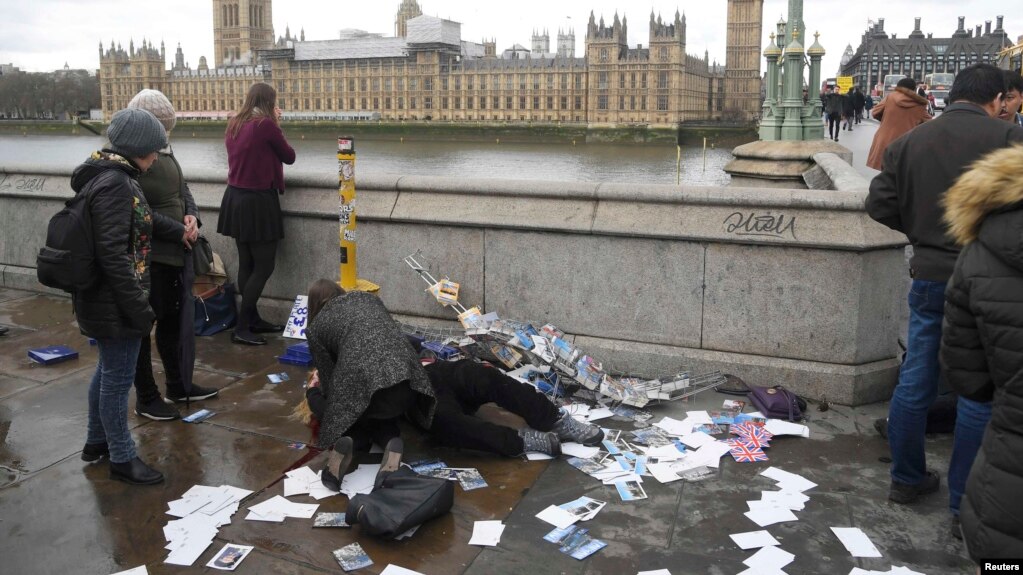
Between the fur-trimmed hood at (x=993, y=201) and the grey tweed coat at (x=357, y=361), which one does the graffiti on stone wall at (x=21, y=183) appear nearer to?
the grey tweed coat at (x=357, y=361)

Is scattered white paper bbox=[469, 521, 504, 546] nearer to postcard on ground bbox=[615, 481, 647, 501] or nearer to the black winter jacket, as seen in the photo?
postcard on ground bbox=[615, 481, 647, 501]

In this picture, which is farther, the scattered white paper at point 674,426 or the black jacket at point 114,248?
the scattered white paper at point 674,426

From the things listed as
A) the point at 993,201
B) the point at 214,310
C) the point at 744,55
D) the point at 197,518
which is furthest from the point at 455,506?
the point at 744,55

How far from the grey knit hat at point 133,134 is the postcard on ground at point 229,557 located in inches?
71.7

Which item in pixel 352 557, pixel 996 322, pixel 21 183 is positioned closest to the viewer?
pixel 996 322

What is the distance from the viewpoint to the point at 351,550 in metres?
3.35

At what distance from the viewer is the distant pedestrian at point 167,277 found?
4.77m

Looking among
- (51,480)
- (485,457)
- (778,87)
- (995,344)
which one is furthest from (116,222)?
(778,87)

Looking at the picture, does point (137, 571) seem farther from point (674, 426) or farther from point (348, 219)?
point (348, 219)

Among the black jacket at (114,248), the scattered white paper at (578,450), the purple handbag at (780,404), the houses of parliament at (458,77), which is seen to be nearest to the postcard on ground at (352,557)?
the scattered white paper at (578,450)

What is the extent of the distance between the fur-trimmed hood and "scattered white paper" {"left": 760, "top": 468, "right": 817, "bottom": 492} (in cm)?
190

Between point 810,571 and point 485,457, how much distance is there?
1.67 m

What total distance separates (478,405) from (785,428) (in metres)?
1.67

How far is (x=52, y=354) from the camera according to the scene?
5.86 m
